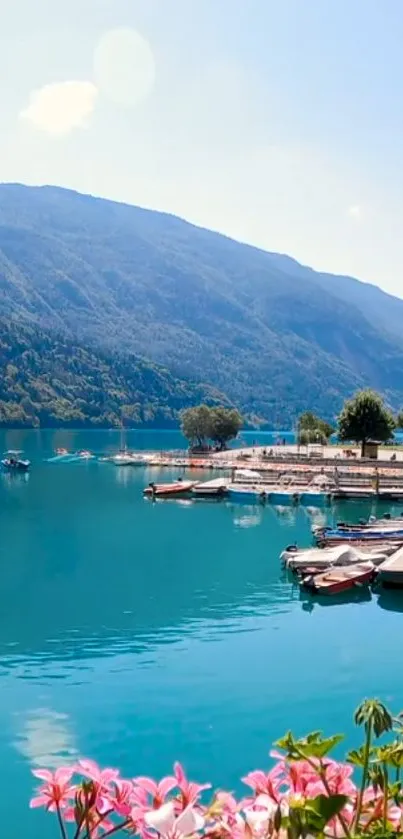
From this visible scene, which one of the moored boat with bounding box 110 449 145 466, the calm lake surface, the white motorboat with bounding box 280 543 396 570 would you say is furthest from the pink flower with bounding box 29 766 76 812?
the moored boat with bounding box 110 449 145 466

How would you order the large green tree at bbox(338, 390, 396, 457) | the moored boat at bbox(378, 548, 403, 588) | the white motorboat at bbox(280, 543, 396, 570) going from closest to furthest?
the moored boat at bbox(378, 548, 403, 588) → the white motorboat at bbox(280, 543, 396, 570) → the large green tree at bbox(338, 390, 396, 457)

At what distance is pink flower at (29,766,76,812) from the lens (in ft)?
7.26

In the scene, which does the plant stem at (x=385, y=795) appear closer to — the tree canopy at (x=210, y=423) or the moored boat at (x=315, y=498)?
the moored boat at (x=315, y=498)

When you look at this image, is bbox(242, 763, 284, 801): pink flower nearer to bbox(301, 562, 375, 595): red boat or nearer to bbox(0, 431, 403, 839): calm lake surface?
bbox(0, 431, 403, 839): calm lake surface

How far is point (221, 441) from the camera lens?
98.8 m

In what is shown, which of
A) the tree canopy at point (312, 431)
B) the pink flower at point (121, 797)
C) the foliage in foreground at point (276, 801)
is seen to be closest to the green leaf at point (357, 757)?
the foliage in foreground at point (276, 801)

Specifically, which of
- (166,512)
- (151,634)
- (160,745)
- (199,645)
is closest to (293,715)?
(160,745)

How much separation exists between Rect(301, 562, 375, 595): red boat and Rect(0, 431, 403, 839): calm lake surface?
3.99 feet

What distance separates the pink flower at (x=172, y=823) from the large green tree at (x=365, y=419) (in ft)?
251

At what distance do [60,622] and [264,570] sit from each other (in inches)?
462

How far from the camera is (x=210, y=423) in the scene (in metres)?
95.7

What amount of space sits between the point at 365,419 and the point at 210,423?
2535 centimetres

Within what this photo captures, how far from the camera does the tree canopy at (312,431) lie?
98.5 metres

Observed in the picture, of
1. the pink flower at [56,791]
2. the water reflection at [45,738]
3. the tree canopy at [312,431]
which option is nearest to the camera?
the pink flower at [56,791]
